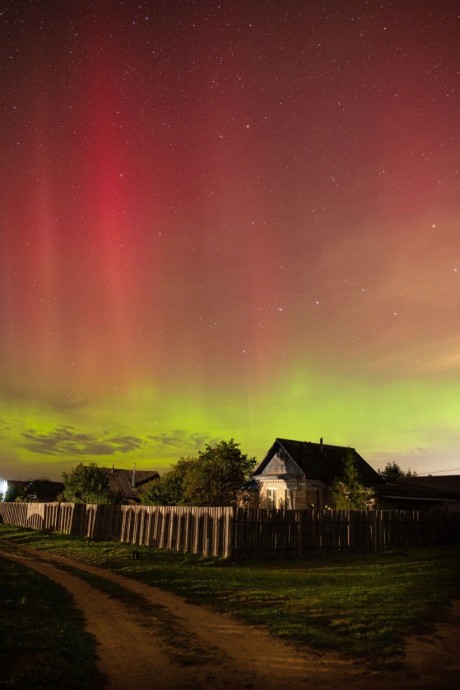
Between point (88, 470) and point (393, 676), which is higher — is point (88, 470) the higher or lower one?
the higher one

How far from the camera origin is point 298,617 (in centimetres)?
1095

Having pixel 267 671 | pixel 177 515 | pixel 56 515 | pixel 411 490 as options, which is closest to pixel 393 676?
pixel 267 671

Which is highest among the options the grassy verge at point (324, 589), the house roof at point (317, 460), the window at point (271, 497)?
the house roof at point (317, 460)

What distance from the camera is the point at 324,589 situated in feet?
49.2

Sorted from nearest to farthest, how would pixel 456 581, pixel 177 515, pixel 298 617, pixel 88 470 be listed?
pixel 298 617, pixel 456 581, pixel 177 515, pixel 88 470

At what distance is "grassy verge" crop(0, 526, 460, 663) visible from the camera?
31.7 ft

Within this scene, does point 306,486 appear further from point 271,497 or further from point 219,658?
point 219,658

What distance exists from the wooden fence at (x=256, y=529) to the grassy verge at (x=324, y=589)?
1.01m

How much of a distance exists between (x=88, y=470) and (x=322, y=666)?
2125 inches

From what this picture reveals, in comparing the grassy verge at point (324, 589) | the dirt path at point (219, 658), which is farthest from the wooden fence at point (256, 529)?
the dirt path at point (219, 658)

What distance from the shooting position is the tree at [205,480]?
42.6 meters

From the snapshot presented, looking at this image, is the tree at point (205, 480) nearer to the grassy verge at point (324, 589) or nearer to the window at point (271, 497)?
the window at point (271, 497)

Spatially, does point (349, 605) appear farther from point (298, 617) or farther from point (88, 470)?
point (88, 470)

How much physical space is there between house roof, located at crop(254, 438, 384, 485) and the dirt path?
119ft
